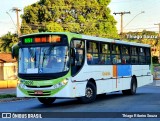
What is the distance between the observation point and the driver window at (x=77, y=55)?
17641mm

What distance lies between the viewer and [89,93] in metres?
18.9

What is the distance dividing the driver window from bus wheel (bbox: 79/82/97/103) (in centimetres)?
116

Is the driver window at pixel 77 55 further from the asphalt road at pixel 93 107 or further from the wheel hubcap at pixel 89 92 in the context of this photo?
the asphalt road at pixel 93 107

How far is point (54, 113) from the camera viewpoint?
15.2m

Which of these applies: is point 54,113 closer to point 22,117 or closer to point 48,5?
point 22,117

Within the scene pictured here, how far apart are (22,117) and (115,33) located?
57865 millimetres

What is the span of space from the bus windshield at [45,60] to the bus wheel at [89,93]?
6.22 feet

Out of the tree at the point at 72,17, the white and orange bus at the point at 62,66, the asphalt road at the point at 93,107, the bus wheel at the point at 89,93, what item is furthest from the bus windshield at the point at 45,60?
the tree at the point at 72,17

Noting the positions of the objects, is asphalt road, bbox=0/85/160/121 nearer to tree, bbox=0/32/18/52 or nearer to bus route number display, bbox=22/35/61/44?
bus route number display, bbox=22/35/61/44

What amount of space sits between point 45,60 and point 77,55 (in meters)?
1.45

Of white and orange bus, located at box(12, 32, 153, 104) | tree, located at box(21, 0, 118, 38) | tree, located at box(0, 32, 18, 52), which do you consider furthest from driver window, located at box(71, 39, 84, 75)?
tree, located at box(0, 32, 18, 52)

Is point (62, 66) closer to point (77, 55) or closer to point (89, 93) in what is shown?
point (77, 55)

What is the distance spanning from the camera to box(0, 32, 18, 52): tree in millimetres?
71425

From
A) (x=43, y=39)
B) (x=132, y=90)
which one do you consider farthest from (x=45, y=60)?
(x=132, y=90)
